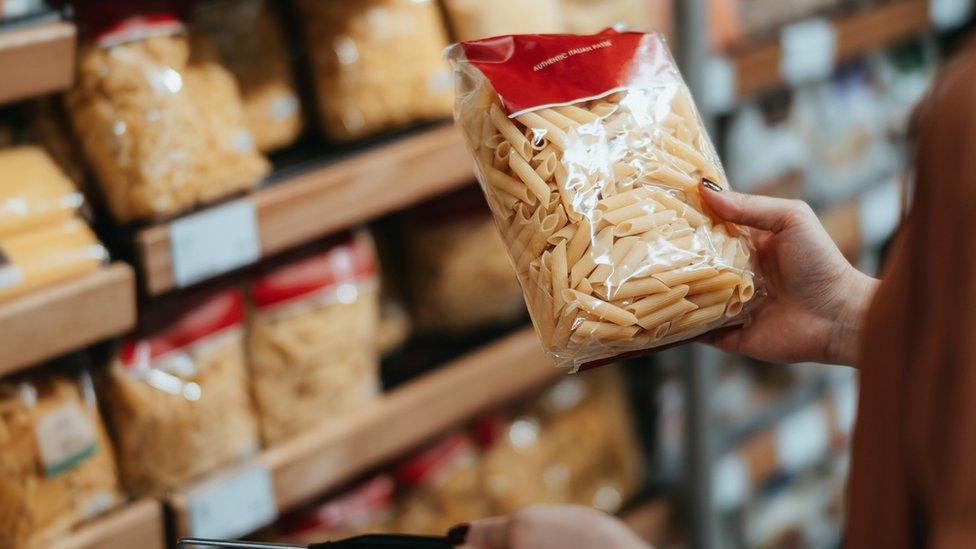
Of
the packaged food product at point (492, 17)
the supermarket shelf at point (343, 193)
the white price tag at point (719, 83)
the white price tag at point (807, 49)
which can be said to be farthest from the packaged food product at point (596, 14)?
the white price tag at point (807, 49)

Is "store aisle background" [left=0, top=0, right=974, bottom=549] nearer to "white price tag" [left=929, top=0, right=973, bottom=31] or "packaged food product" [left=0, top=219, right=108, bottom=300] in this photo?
"packaged food product" [left=0, top=219, right=108, bottom=300]

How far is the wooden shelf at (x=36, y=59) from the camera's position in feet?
3.77

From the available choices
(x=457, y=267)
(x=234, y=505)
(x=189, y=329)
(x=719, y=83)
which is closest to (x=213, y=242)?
(x=189, y=329)

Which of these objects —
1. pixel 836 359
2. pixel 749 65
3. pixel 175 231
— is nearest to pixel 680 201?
pixel 836 359

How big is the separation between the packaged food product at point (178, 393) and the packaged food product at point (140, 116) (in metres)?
0.16

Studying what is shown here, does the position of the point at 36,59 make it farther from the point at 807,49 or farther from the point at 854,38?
the point at 854,38

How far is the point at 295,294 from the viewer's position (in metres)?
1.49

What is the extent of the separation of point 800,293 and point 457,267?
80cm

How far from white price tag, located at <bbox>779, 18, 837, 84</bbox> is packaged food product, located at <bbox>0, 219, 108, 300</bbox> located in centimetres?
139

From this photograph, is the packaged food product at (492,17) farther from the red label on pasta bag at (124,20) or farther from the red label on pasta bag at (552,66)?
the red label on pasta bag at (552,66)

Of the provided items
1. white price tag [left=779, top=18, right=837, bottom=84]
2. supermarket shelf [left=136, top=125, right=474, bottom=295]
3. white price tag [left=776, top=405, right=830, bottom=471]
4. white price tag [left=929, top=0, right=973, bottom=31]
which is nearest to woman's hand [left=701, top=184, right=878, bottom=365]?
supermarket shelf [left=136, top=125, right=474, bottom=295]

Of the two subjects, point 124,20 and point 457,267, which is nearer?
point 124,20

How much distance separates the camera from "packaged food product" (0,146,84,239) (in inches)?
48.2

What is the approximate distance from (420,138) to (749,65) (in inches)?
30.5
